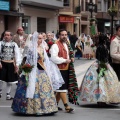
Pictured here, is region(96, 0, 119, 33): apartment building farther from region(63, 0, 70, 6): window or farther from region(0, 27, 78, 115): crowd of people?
region(0, 27, 78, 115): crowd of people

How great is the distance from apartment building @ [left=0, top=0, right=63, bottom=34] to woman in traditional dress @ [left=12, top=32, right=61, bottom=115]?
897 inches

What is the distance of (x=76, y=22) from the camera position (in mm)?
49406

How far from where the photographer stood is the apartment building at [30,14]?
34.4m

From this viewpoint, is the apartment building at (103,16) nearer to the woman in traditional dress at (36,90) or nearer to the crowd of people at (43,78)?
the crowd of people at (43,78)

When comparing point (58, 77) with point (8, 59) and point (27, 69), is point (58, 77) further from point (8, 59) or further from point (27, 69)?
point (8, 59)

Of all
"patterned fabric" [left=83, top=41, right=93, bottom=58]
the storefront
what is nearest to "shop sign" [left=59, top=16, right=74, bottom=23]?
the storefront

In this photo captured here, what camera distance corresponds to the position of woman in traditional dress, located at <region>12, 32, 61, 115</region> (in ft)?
31.0

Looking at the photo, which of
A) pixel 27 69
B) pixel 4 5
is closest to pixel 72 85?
pixel 27 69

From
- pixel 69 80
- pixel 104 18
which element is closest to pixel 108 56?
pixel 69 80

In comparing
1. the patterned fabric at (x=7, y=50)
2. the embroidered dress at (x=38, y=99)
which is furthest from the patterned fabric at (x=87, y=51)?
the embroidered dress at (x=38, y=99)

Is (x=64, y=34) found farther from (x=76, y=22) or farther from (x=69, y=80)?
(x=76, y=22)

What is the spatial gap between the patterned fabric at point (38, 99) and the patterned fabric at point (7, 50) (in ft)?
8.36

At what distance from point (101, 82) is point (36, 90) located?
1776 millimetres

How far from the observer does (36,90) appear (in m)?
9.52
